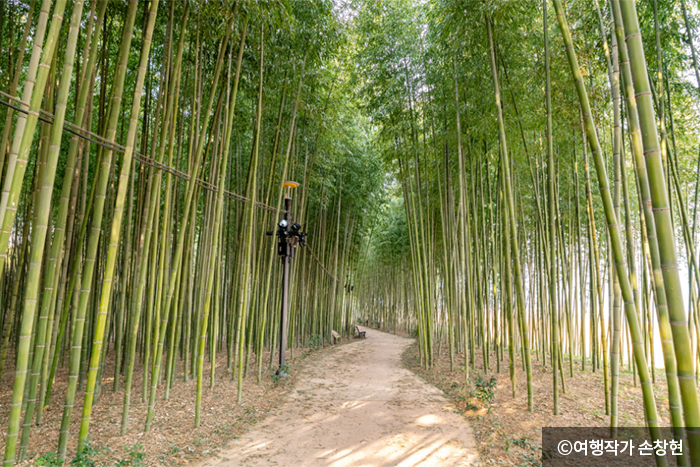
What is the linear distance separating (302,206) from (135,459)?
13.2ft

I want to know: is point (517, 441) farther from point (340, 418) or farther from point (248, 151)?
point (248, 151)

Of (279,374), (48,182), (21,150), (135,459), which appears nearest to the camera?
(21,150)

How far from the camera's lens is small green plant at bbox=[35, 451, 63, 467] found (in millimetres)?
1898

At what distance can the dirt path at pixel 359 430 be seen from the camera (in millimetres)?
2508

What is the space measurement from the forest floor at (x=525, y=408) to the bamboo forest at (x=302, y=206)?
0.10ft

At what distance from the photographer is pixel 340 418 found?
3.26 metres

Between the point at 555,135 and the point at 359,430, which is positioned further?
the point at 555,135

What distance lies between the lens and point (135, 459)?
221 centimetres

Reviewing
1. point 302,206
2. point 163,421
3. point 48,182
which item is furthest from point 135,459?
point 302,206

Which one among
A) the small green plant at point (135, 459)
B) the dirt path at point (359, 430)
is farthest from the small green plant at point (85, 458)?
the dirt path at point (359, 430)

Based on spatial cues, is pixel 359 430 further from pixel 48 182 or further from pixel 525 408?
pixel 48 182

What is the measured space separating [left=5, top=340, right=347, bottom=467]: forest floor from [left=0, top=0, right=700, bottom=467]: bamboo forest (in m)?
0.02

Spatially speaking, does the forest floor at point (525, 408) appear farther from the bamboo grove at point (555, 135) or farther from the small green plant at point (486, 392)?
the bamboo grove at point (555, 135)

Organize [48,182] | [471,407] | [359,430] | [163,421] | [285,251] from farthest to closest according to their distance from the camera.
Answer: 1. [285,251]
2. [471,407]
3. [359,430]
4. [163,421]
5. [48,182]
